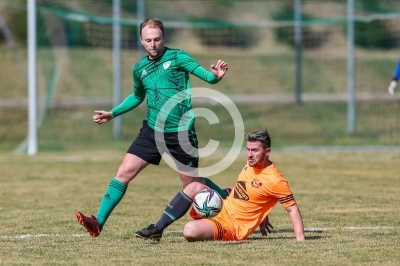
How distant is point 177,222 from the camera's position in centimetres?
941

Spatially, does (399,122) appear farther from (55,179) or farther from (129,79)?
(55,179)

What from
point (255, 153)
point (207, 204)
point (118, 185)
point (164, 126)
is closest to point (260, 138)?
point (255, 153)

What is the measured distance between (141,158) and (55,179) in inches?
241

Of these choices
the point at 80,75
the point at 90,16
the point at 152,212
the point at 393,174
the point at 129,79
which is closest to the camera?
the point at 152,212

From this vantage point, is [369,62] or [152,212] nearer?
[152,212]

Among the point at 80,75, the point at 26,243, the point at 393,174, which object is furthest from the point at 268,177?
the point at 80,75

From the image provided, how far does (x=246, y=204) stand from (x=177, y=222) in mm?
1734

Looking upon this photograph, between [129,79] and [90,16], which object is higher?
[90,16]

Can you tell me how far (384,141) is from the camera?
21.6 m

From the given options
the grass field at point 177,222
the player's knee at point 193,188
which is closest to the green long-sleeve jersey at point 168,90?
the player's knee at point 193,188

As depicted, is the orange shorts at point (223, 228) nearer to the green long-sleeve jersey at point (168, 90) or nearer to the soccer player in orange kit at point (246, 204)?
the soccer player in orange kit at point (246, 204)

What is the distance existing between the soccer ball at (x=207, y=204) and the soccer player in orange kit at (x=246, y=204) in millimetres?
78

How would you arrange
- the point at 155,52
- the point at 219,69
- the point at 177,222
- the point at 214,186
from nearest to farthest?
the point at 219,69
the point at 155,52
the point at 214,186
the point at 177,222

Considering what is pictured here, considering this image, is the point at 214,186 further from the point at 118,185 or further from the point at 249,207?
the point at 118,185
